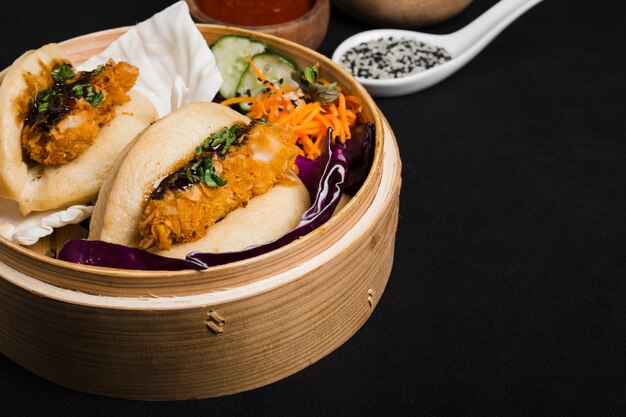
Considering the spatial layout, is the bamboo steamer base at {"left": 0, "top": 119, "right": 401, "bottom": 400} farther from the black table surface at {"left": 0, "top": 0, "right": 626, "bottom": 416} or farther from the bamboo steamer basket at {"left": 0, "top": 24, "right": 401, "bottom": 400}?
the black table surface at {"left": 0, "top": 0, "right": 626, "bottom": 416}

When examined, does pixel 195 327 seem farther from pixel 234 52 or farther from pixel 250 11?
pixel 250 11

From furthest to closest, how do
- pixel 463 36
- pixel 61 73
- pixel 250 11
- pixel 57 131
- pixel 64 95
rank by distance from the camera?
pixel 463 36
pixel 250 11
pixel 61 73
pixel 64 95
pixel 57 131

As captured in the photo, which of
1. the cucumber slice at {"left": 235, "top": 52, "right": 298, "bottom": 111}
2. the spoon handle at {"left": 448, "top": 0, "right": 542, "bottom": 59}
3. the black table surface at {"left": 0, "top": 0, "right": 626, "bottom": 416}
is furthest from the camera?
the spoon handle at {"left": 448, "top": 0, "right": 542, "bottom": 59}

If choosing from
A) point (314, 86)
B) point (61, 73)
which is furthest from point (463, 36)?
point (61, 73)

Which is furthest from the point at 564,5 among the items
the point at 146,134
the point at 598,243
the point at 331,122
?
the point at 146,134

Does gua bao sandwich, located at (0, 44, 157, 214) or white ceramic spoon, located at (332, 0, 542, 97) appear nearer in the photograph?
gua bao sandwich, located at (0, 44, 157, 214)

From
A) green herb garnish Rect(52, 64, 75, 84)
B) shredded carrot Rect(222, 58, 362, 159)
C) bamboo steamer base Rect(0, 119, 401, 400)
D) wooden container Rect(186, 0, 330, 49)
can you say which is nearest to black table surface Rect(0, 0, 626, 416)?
bamboo steamer base Rect(0, 119, 401, 400)
